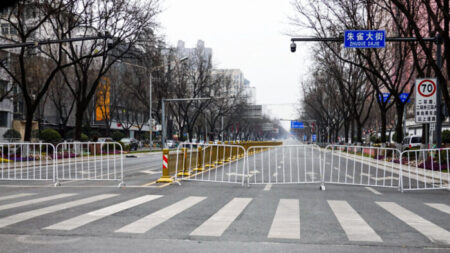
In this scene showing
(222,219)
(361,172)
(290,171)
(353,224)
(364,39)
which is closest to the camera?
(353,224)

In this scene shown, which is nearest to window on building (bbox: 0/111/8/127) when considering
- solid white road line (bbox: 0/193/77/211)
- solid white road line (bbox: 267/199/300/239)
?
solid white road line (bbox: 0/193/77/211)

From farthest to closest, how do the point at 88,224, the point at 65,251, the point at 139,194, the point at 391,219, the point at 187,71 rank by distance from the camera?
the point at 187,71
the point at 139,194
the point at 391,219
the point at 88,224
the point at 65,251

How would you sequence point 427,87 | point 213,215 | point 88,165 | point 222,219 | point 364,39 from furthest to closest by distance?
point 364,39 → point 427,87 → point 88,165 → point 213,215 → point 222,219

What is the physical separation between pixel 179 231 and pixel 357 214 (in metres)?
3.63

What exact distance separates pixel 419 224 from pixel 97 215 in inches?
217

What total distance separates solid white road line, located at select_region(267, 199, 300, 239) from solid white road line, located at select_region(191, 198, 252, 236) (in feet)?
2.41

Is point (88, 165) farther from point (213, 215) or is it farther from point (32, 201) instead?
point (213, 215)

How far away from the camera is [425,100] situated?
18062 mm

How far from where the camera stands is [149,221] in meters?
7.63

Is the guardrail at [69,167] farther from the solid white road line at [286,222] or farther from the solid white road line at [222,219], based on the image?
the solid white road line at [286,222]

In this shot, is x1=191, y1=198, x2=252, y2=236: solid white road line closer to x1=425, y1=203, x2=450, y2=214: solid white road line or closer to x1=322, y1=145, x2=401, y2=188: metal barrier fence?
x1=322, y1=145, x2=401, y2=188: metal barrier fence

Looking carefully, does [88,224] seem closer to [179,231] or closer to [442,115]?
[179,231]

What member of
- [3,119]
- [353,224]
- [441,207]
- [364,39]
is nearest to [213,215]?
[353,224]

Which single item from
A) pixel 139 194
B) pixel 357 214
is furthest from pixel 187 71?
pixel 357 214
